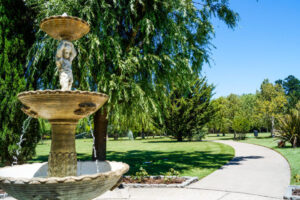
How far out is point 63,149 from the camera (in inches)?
159

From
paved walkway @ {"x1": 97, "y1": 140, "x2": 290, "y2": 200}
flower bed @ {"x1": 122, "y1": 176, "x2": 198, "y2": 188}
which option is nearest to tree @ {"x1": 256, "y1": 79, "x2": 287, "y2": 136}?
paved walkway @ {"x1": 97, "y1": 140, "x2": 290, "y2": 200}

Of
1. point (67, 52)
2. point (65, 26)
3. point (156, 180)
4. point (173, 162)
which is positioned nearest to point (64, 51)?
point (67, 52)

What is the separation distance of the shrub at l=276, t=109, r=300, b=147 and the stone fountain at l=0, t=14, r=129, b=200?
1610 centimetres

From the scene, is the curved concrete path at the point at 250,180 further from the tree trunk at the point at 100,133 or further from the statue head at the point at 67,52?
the statue head at the point at 67,52

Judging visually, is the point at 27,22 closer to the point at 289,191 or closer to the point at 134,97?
the point at 134,97

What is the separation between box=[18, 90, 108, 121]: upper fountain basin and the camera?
11.5 feet

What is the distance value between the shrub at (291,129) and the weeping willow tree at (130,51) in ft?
35.5

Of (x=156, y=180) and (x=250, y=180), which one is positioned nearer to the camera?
(x=156, y=180)

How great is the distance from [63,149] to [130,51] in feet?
16.3

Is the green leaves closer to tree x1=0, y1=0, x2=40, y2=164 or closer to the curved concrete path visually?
tree x1=0, y1=0, x2=40, y2=164

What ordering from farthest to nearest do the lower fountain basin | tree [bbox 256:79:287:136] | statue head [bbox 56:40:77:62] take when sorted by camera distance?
1. tree [bbox 256:79:287:136]
2. statue head [bbox 56:40:77:62]
3. the lower fountain basin

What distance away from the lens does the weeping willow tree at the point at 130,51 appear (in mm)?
7688

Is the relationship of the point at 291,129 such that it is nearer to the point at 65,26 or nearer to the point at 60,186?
the point at 65,26

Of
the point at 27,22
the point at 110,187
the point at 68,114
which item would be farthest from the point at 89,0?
the point at 110,187
